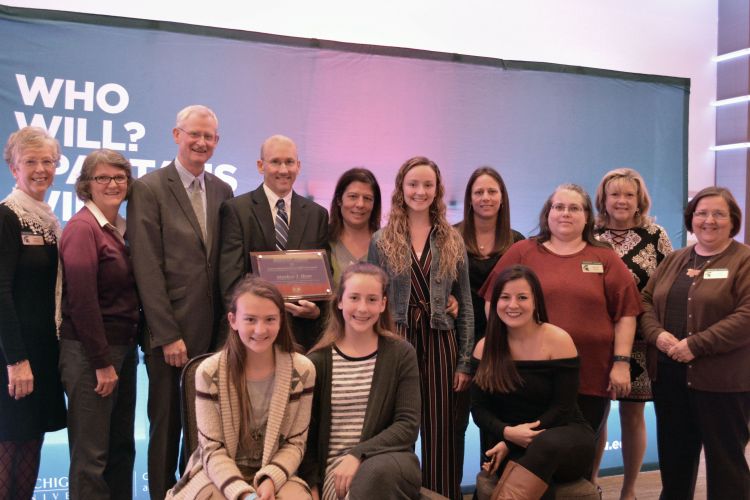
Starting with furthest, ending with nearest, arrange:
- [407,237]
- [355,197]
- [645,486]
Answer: [645,486]
[355,197]
[407,237]

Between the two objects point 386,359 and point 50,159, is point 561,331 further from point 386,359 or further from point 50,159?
point 50,159

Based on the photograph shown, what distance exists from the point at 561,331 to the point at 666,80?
335 centimetres

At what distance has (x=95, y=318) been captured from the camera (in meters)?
2.94

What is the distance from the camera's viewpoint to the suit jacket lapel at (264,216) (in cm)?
332

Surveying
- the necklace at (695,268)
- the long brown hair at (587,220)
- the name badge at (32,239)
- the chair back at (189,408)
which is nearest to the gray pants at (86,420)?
the name badge at (32,239)

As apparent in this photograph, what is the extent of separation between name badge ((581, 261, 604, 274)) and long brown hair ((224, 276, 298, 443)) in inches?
60.3

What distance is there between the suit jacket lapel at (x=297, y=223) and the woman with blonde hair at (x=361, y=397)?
0.61 meters

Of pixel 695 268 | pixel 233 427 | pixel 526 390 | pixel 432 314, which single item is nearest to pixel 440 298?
pixel 432 314

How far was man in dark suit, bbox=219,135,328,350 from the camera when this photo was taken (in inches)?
128

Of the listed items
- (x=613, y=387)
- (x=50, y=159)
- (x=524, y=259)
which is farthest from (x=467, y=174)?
(x=50, y=159)

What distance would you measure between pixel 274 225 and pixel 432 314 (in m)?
0.91

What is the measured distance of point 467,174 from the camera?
199 inches

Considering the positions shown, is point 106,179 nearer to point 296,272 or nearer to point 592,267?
point 296,272

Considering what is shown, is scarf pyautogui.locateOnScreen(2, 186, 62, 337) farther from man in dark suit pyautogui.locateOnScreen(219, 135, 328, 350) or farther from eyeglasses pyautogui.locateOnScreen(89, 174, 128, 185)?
man in dark suit pyautogui.locateOnScreen(219, 135, 328, 350)
